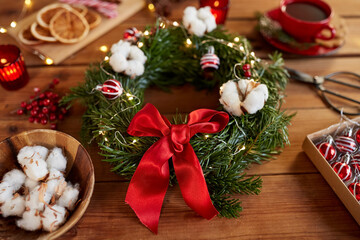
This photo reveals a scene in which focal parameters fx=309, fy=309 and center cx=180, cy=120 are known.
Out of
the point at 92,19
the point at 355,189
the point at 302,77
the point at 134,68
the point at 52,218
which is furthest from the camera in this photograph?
the point at 92,19

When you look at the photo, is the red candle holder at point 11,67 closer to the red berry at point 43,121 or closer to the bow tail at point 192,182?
the red berry at point 43,121

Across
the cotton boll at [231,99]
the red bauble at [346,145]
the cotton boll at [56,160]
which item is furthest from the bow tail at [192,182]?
the red bauble at [346,145]

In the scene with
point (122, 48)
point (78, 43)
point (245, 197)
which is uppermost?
point (122, 48)

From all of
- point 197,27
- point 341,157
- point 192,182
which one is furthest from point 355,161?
point 197,27

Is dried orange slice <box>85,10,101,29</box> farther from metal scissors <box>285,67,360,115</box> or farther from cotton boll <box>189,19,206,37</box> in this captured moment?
metal scissors <box>285,67,360,115</box>

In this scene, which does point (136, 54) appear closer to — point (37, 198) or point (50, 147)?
point (50, 147)

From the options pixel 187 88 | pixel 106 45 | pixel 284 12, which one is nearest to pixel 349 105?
pixel 284 12
